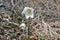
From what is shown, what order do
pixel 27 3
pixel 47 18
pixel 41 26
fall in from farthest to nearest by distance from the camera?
pixel 27 3
pixel 47 18
pixel 41 26

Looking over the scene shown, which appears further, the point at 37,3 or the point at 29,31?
the point at 37,3

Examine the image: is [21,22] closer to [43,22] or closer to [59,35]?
[43,22]

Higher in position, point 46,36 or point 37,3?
point 37,3

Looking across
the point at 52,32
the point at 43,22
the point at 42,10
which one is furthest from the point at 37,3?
the point at 52,32

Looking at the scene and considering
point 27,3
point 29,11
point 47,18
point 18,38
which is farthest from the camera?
point 27,3

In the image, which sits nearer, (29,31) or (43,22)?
(29,31)

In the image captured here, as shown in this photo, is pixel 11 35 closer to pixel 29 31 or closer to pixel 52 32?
pixel 29 31

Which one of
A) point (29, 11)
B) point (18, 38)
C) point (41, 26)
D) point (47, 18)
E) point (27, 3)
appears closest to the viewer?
point (29, 11)

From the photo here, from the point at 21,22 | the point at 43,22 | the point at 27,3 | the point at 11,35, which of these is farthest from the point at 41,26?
the point at 27,3

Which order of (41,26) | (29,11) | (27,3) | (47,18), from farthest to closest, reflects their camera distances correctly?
1. (27,3)
2. (47,18)
3. (41,26)
4. (29,11)
